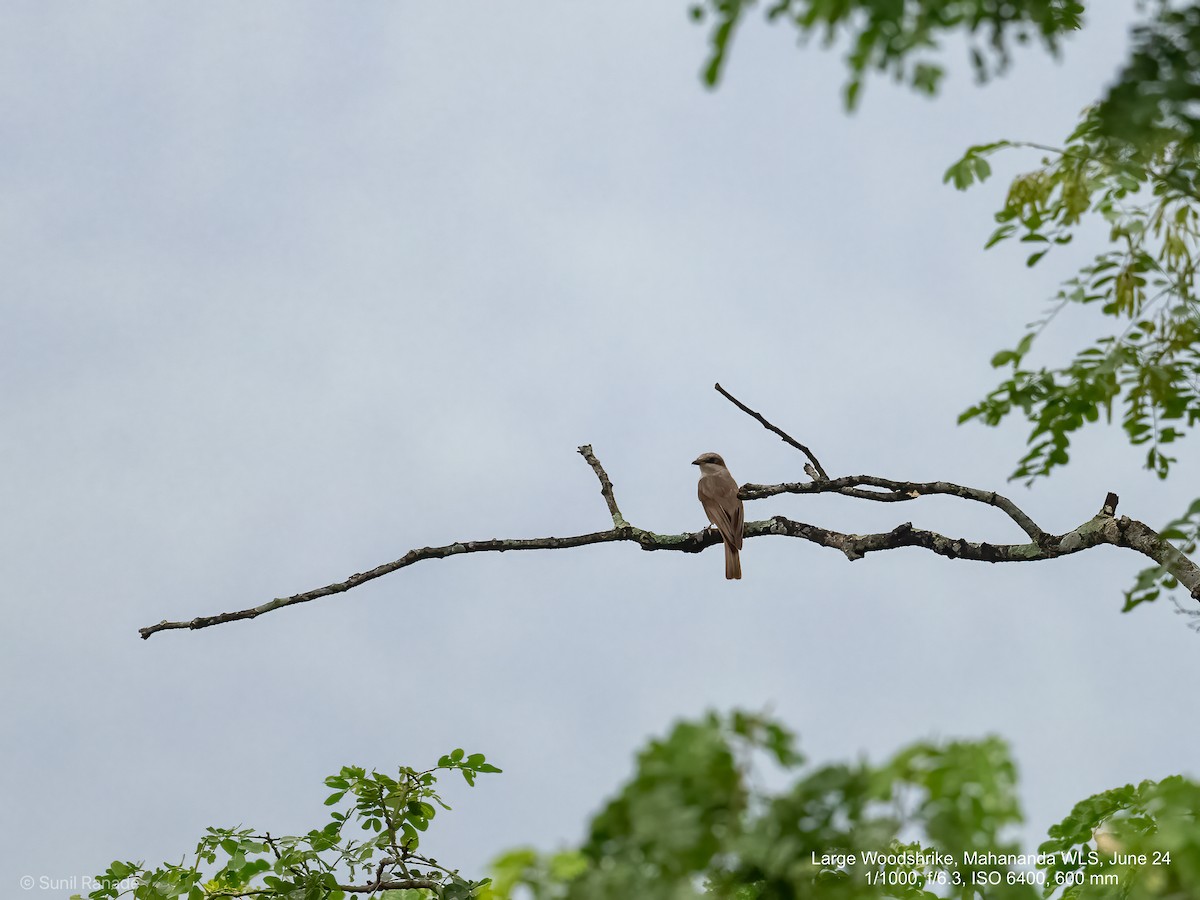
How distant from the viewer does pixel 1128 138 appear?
320 centimetres


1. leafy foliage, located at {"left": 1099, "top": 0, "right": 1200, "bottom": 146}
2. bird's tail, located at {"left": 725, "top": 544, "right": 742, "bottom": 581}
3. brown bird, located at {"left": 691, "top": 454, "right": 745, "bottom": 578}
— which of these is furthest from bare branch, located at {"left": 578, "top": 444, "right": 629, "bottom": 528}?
leafy foliage, located at {"left": 1099, "top": 0, "right": 1200, "bottom": 146}

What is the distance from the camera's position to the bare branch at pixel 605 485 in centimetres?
821

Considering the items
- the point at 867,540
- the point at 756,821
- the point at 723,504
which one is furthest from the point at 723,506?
the point at 756,821

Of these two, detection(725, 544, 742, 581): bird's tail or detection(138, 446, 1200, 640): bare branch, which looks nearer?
detection(138, 446, 1200, 640): bare branch

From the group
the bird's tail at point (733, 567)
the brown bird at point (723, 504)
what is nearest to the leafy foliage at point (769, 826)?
the brown bird at point (723, 504)

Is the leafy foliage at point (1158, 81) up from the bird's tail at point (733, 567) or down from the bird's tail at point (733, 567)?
down

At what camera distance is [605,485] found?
27.7ft

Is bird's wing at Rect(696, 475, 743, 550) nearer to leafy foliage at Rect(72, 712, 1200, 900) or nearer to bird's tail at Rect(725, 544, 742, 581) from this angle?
bird's tail at Rect(725, 544, 742, 581)

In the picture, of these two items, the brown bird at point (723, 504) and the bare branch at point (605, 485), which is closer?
the bare branch at point (605, 485)

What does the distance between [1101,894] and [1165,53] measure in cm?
287

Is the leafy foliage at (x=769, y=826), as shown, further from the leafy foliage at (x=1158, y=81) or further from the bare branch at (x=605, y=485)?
the bare branch at (x=605, y=485)

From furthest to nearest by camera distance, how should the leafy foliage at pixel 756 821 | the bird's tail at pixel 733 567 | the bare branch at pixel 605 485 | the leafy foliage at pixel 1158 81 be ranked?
Result: the bird's tail at pixel 733 567 → the bare branch at pixel 605 485 → the leafy foliage at pixel 1158 81 → the leafy foliage at pixel 756 821

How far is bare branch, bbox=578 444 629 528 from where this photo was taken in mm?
8211

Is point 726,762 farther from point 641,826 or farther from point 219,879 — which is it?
point 219,879
